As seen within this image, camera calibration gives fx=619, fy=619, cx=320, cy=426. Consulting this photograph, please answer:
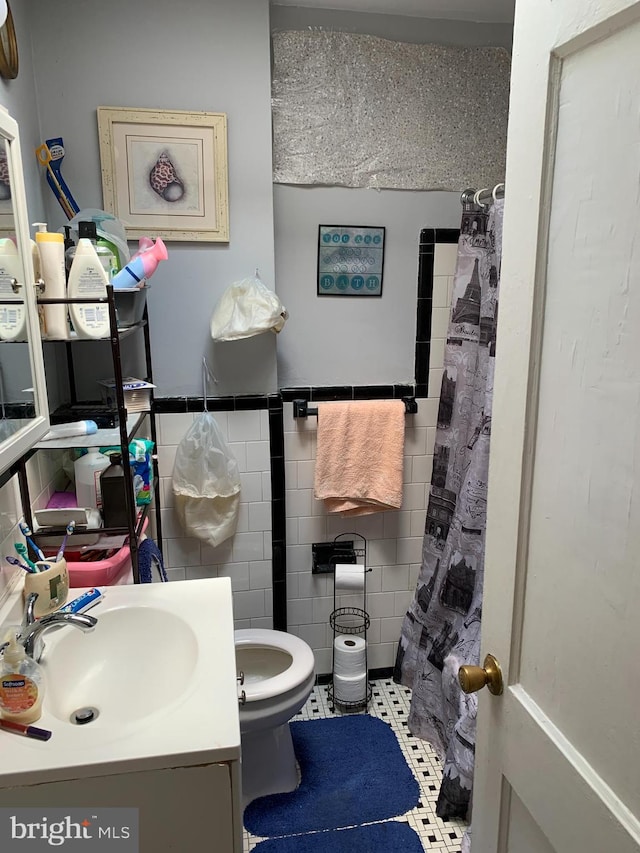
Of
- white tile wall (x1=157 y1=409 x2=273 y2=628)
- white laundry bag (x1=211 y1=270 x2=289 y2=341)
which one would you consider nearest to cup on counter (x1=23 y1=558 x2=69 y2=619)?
white tile wall (x1=157 y1=409 x2=273 y2=628)

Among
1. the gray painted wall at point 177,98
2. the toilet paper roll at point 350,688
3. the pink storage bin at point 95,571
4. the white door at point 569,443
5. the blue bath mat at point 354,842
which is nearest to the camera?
the white door at point 569,443

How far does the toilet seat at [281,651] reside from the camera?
192 centimetres

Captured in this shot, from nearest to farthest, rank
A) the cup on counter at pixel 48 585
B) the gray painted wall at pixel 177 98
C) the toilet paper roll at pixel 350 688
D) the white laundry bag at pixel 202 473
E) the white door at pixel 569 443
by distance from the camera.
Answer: the white door at pixel 569 443, the cup on counter at pixel 48 585, the gray painted wall at pixel 177 98, the white laundry bag at pixel 202 473, the toilet paper roll at pixel 350 688

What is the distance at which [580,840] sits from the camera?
0.78 m

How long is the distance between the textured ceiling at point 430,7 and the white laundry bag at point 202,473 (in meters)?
1.46

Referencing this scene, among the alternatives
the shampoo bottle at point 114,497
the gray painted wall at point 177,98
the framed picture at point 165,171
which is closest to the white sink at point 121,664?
the shampoo bottle at point 114,497

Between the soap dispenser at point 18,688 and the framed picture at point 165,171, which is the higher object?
the framed picture at point 165,171

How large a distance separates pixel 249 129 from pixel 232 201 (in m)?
0.24

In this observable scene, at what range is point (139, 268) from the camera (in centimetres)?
171

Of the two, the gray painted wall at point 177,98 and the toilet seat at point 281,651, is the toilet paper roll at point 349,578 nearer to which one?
the toilet seat at point 281,651

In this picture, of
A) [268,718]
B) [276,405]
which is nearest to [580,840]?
[268,718]

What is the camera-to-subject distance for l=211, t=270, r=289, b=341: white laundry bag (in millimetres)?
2070

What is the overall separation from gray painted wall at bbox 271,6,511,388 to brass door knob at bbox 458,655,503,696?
5.06 ft

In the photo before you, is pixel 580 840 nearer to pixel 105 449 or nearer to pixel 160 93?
pixel 105 449
